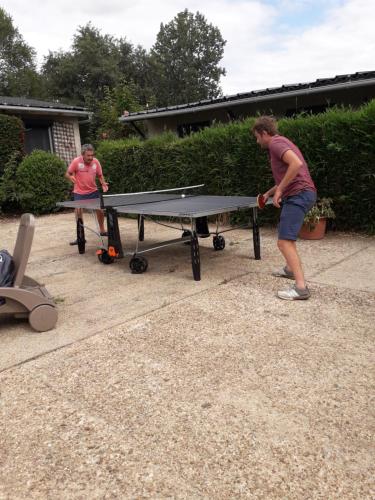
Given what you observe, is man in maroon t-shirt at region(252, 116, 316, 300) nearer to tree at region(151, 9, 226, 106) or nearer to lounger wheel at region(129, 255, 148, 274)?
lounger wheel at region(129, 255, 148, 274)

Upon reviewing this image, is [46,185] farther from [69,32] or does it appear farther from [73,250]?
[69,32]

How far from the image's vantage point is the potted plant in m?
7.44

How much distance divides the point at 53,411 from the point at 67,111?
54.3ft

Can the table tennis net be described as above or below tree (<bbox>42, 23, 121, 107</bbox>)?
below

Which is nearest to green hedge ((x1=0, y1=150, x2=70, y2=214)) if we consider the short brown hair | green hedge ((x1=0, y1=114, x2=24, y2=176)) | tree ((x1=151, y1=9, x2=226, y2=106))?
green hedge ((x1=0, y1=114, x2=24, y2=176))

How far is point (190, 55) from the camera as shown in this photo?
5812 centimetres

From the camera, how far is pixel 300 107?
1210cm

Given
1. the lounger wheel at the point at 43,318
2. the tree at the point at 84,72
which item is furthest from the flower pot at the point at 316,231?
the tree at the point at 84,72

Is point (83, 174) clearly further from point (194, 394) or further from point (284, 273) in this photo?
point (194, 394)

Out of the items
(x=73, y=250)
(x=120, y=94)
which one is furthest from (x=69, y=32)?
(x=73, y=250)

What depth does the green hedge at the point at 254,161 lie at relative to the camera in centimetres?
730

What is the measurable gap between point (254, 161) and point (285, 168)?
4.37 m

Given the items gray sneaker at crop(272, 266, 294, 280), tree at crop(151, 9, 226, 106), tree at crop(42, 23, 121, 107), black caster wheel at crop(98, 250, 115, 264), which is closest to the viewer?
gray sneaker at crop(272, 266, 294, 280)

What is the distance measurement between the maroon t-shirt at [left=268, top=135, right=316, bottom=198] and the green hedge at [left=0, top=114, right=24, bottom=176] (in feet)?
35.3
